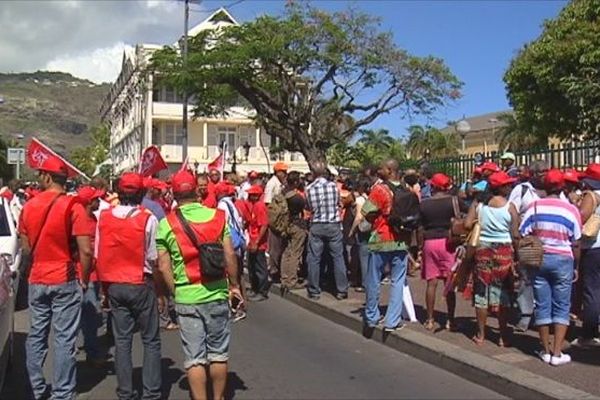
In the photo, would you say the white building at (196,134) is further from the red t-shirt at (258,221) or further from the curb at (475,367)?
the curb at (475,367)

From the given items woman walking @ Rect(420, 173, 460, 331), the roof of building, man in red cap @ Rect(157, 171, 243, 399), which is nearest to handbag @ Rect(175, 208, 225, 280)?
man in red cap @ Rect(157, 171, 243, 399)

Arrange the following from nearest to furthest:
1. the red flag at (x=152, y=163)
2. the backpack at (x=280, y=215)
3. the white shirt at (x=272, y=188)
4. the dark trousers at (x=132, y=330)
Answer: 1. the dark trousers at (x=132, y=330)
2. the backpack at (x=280, y=215)
3. the red flag at (x=152, y=163)
4. the white shirt at (x=272, y=188)

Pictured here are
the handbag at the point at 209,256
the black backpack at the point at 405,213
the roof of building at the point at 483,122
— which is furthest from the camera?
the roof of building at the point at 483,122

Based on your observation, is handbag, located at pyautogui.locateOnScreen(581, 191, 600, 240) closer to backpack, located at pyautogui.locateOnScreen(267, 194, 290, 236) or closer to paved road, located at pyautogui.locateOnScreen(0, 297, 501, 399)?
paved road, located at pyautogui.locateOnScreen(0, 297, 501, 399)

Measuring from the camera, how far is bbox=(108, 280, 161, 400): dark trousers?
6512mm

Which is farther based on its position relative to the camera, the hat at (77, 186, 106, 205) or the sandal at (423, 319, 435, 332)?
the sandal at (423, 319, 435, 332)

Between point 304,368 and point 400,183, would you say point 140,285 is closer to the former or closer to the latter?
point 304,368

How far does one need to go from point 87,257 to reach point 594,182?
511 cm

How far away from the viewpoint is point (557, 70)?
95.3ft

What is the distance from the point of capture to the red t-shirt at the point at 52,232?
6355 mm

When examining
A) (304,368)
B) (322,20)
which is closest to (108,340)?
(304,368)

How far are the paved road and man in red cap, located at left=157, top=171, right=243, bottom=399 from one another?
1.03 meters

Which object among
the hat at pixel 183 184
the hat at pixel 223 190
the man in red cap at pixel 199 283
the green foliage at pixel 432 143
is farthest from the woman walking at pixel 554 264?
the green foliage at pixel 432 143

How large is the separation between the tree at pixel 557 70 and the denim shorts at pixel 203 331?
→ 70.4ft
